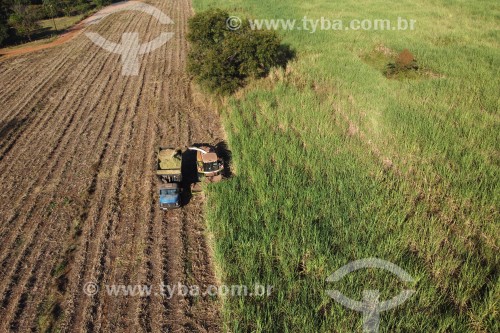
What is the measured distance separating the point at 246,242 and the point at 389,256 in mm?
3284

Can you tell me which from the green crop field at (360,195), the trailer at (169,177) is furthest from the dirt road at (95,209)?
the green crop field at (360,195)

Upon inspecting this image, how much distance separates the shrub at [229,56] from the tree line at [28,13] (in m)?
18.3

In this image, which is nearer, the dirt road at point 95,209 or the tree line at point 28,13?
the dirt road at point 95,209

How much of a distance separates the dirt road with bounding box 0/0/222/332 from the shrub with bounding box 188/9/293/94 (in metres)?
1.61

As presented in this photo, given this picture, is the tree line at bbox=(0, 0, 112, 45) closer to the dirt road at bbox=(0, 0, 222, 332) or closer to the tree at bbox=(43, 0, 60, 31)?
the tree at bbox=(43, 0, 60, 31)

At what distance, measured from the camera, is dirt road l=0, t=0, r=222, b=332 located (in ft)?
22.1

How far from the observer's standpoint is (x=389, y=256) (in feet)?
23.4

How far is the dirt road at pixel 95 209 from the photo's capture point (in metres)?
6.74

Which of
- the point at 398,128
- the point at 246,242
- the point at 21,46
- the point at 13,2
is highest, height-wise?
the point at 13,2

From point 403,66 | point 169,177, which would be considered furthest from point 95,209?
point 403,66

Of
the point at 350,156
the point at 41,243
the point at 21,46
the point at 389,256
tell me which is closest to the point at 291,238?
the point at 389,256

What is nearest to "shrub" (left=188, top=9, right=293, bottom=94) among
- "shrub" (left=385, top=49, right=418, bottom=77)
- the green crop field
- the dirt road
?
the green crop field

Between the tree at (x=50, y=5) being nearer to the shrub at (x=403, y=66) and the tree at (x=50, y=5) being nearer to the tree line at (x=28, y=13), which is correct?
the tree line at (x=28, y=13)

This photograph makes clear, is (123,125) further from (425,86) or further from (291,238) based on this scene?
(425,86)
